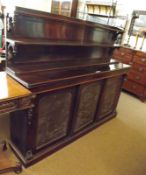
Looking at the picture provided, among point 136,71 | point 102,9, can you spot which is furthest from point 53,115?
point 102,9

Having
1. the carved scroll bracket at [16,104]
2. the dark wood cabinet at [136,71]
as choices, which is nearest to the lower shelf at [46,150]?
the carved scroll bracket at [16,104]

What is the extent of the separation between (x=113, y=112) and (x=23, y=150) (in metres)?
1.59

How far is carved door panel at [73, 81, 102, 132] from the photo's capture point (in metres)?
1.92

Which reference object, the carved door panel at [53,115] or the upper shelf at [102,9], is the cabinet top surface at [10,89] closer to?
the carved door panel at [53,115]

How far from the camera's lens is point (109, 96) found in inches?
96.4

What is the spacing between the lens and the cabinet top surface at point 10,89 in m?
1.18

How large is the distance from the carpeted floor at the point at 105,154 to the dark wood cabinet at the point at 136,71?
0.95 metres

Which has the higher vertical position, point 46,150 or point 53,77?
point 53,77

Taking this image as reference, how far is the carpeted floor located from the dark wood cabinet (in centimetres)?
95

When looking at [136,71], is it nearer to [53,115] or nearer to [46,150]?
[53,115]

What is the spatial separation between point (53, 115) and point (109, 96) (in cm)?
105

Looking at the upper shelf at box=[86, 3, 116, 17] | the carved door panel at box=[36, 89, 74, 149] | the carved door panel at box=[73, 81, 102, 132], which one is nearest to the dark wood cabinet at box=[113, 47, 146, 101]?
the upper shelf at box=[86, 3, 116, 17]

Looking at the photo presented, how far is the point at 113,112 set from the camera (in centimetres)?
274

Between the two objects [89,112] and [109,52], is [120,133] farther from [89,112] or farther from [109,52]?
[109,52]
